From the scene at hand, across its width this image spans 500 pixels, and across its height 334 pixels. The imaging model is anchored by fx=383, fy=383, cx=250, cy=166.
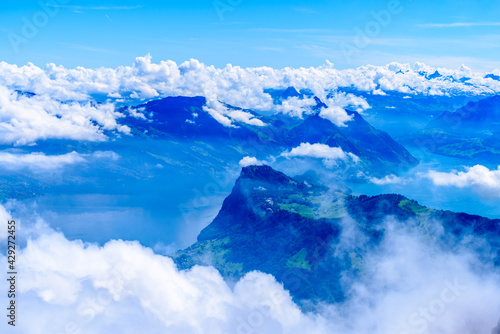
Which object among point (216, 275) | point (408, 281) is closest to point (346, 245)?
point (408, 281)

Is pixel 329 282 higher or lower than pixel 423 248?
lower

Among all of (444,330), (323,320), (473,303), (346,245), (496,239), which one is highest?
(496,239)

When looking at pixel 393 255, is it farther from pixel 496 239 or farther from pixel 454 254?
pixel 496 239

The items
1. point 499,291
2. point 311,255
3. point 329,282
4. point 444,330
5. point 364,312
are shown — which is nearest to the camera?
point 444,330

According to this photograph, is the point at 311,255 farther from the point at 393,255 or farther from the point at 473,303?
the point at 473,303

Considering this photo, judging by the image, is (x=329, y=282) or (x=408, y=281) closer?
(x=408, y=281)

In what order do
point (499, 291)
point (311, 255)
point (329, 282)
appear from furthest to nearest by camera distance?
point (311, 255)
point (329, 282)
point (499, 291)

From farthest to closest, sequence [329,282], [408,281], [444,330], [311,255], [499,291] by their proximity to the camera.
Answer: [311,255], [329,282], [408,281], [499,291], [444,330]

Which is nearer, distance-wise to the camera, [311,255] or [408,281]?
[408,281]

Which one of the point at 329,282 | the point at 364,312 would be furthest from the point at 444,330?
the point at 329,282

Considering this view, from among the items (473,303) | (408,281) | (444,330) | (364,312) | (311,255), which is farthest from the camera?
(311,255)
